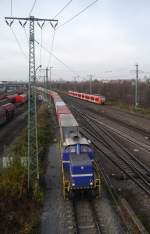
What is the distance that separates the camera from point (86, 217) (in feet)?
51.9

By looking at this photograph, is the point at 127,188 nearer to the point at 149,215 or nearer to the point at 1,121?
the point at 149,215

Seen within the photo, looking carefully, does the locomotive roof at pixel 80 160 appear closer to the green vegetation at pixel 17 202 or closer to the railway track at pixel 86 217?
the railway track at pixel 86 217

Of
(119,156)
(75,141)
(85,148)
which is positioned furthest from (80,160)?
(119,156)

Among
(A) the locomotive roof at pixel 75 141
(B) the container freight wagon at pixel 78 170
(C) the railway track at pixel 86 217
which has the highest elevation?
(A) the locomotive roof at pixel 75 141

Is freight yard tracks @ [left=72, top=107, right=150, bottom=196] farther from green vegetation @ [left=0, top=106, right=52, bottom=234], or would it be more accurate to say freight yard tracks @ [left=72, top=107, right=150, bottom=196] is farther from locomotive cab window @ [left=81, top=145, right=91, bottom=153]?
green vegetation @ [left=0, top=106, right=52, bottom=234]

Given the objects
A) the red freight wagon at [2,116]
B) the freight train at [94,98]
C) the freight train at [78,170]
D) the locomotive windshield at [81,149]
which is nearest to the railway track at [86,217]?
the freight train at [78,170]

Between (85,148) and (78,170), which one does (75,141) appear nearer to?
(85,148)

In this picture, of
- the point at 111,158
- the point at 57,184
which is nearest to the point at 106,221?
the point at 57,184

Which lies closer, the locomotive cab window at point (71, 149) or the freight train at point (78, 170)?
the freight train at point (78, 170)

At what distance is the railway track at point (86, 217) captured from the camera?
14.5 metres

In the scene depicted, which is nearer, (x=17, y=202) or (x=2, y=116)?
(x=17, y=202)

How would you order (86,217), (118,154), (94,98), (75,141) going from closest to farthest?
(86,217)
(75,141)
(118,154)
(94,98)

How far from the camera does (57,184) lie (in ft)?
67.5

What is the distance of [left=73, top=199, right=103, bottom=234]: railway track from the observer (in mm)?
14453
